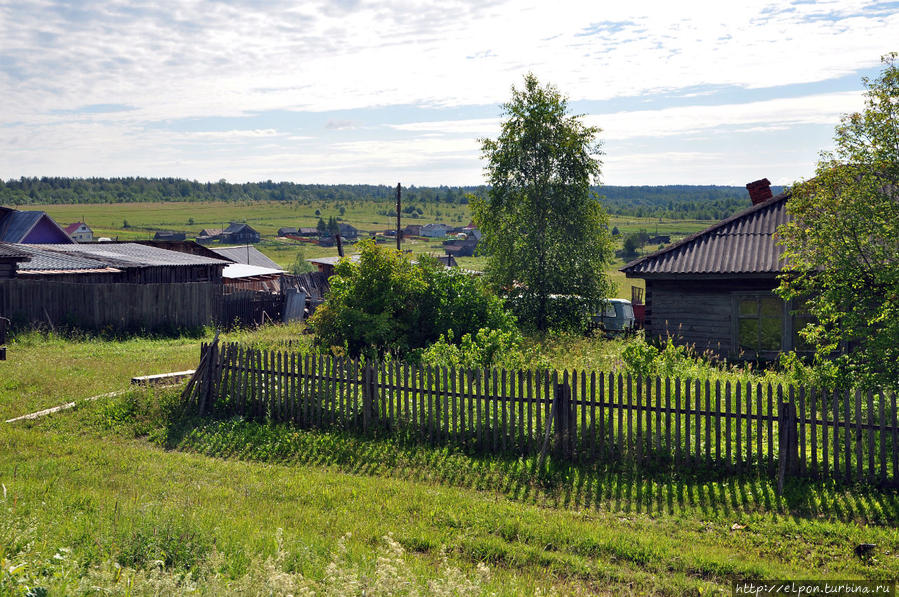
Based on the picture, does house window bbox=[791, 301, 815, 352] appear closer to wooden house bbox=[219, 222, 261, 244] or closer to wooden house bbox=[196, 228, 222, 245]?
wooden house bbox=[219, 222, 261, 244]

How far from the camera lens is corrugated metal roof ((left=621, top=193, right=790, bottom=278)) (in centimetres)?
1844

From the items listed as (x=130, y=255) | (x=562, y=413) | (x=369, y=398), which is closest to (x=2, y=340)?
(x=369, y=398)

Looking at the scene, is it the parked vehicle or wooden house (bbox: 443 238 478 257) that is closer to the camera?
the parked vehicle

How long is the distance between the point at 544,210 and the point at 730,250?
10.5 metres

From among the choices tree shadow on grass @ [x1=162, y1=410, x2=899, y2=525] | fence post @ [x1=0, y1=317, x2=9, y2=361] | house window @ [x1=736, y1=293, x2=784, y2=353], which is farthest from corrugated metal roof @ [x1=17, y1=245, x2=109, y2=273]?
house window @ [x1=736, y1=293, x2=784, y2=353]

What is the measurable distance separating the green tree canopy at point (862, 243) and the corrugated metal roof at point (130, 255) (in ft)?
80.1

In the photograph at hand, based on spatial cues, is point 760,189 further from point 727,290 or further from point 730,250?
Answer: point 727,290

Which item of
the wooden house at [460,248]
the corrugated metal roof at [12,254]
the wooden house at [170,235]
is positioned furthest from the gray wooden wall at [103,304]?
the wooden house at [170,235]

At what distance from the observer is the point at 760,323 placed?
18.7 metres

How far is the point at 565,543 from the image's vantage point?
7020 millimetres

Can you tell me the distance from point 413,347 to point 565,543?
403 inches

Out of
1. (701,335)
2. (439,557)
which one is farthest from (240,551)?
(701,335)

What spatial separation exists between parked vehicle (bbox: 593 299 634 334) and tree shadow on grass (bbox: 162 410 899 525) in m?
18.3

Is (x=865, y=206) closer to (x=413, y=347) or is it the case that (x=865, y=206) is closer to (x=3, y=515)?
(x=413, y=347)
